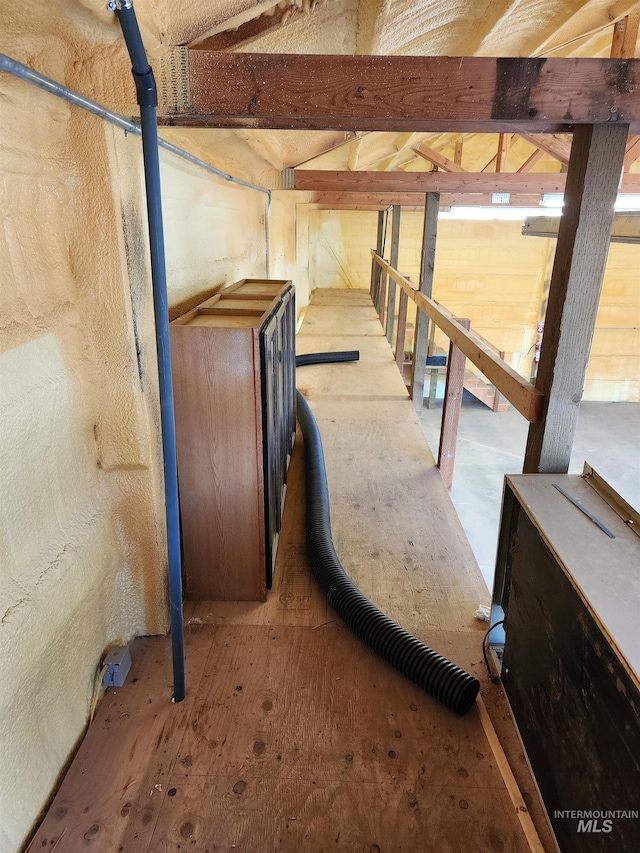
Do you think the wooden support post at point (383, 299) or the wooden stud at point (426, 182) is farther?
the wooden support post at point (383, 299)

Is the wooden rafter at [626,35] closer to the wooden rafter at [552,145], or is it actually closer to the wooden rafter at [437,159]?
the wooden rafter at [552,145]

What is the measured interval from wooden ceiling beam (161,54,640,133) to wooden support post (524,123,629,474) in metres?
0.08

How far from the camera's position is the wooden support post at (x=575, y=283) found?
1.35m

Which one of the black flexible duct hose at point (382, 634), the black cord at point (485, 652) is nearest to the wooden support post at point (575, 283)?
the black cord at point (485, 652)

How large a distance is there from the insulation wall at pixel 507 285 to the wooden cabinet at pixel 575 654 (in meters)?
9.85

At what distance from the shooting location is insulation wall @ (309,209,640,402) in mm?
10555

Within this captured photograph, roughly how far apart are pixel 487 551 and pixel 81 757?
531cm

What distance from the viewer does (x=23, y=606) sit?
119 centimetres

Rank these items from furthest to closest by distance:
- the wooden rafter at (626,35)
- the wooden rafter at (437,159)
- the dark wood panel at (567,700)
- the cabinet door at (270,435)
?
1. the wooden rafter at (437,159)
2. the wooden rafter at (626,35)
3. the cabinet door at (270,435)
4. the dark wood panel at (567,700)

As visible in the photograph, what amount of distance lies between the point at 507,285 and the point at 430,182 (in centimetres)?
738

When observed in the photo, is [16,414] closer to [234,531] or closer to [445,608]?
[234,531]

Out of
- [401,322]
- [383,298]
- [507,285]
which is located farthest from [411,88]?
[507,285]

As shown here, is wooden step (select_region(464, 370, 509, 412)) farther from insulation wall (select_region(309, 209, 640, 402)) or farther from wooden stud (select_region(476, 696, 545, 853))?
wooden stud (select_region(476, 696, 545, 853))

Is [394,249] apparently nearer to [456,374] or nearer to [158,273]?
[456,374]
